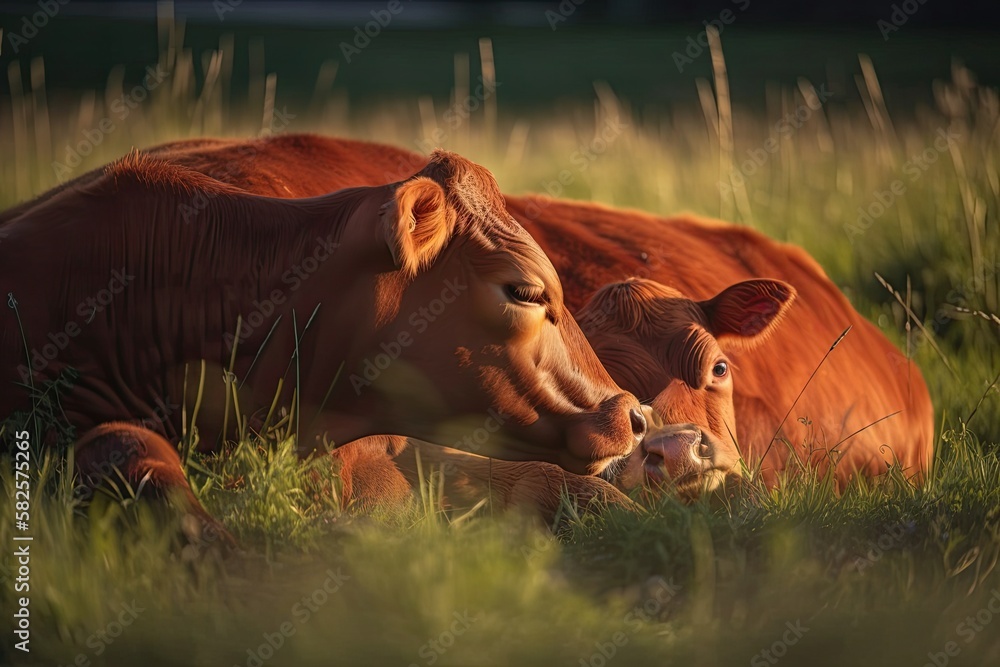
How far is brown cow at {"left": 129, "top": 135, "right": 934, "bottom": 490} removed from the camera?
4742mm

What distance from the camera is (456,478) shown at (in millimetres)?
4215

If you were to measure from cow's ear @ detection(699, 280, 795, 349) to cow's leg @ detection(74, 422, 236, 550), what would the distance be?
2.17m

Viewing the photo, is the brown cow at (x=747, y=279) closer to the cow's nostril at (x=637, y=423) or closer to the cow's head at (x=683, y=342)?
the cow's head at (x=683, y=342)

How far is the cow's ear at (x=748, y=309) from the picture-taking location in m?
4.65

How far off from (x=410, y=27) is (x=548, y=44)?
2.91 ft

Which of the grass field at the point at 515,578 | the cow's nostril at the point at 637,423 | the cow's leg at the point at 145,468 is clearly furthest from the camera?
the cow's nostril at the point at 637,423

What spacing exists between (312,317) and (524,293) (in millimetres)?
684

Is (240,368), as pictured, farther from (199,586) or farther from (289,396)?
(199,586)

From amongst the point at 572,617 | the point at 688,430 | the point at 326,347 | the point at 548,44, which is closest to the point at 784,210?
the point at 548,44

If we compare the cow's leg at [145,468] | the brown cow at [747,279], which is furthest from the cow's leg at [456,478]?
the cow's leg at [145,468]

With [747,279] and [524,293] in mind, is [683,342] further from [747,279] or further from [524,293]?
[524,293]

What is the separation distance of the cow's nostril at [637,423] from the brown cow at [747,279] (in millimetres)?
534

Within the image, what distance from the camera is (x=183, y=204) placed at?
3883 mm

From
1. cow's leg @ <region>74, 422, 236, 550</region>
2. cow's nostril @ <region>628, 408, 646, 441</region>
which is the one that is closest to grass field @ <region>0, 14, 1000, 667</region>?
cow's leg @ <region>74, 422, 236, 550</region>
